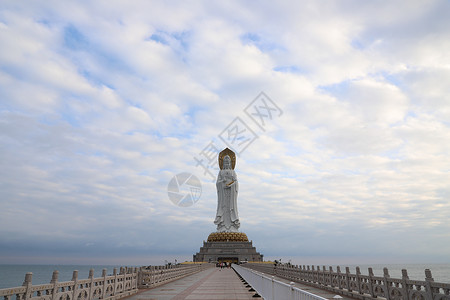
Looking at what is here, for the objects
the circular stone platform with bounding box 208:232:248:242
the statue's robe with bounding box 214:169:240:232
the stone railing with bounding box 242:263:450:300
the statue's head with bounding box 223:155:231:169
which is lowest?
the stone railing with bounding box 242:263:450:300

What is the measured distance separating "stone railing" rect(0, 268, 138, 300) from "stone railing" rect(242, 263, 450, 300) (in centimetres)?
839

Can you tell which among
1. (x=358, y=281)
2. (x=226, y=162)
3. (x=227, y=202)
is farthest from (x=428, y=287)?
(x=226, y=162)

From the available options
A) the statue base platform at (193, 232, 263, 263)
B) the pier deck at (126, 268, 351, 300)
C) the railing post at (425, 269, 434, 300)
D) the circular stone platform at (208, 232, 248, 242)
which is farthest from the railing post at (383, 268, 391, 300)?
the circular stone platform at (208, 232, 248, 242)

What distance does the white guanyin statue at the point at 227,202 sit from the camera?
54.7m

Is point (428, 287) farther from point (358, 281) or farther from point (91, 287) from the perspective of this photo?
point (91, 287)

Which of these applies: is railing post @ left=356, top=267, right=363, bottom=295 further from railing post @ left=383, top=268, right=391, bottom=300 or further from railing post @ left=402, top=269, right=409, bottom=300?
railing post @ left=402, top=269, right=409, bottom=300

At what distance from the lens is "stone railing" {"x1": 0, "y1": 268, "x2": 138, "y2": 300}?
662cm

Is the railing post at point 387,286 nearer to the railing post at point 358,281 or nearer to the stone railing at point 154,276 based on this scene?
the railing post at point 358,281

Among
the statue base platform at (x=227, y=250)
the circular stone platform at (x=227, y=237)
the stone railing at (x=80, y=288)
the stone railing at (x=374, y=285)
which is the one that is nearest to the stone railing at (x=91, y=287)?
the stone railing at (x=80, y=288)

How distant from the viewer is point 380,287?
10.7m

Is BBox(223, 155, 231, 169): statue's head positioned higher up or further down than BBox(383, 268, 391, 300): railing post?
higher up

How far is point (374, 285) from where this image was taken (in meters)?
11.1

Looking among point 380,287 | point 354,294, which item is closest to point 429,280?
point 380,287

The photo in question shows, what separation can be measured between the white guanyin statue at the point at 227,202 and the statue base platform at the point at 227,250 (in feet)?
6.07
